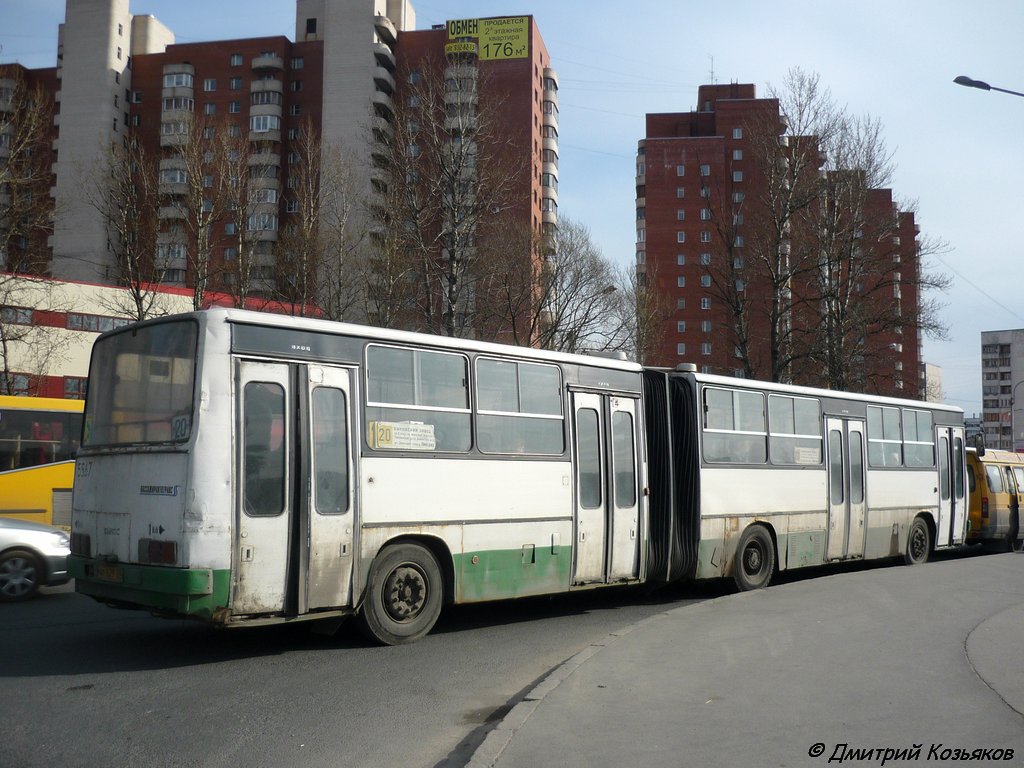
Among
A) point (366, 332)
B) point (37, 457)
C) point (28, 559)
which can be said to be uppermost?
point (366, 332)

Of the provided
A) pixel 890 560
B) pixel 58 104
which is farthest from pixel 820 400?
pixel 58 104

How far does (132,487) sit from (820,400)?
11.4 m

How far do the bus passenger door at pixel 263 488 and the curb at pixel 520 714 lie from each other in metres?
2.59

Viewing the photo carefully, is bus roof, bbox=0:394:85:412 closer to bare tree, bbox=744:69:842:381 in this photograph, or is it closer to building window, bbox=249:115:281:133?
bare tree, bbox=744:69:842:381

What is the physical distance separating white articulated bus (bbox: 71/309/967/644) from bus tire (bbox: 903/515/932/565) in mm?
5705

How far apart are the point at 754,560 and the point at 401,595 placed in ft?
22.4

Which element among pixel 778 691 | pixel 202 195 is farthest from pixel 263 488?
pixel 202 195

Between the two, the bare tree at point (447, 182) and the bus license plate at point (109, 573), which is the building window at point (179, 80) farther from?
the bus license plate at point (109, 573)

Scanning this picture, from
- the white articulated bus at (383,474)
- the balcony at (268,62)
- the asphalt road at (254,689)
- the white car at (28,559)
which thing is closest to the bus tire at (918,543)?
the white articulated bus at (383,474)

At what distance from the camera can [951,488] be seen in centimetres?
2012

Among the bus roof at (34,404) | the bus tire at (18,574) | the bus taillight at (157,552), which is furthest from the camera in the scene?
the bus roof at (34,404)

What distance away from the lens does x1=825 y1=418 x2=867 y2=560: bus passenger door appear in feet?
53.5

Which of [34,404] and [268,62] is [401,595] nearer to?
[34,404]

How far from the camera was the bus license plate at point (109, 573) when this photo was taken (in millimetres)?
8664
